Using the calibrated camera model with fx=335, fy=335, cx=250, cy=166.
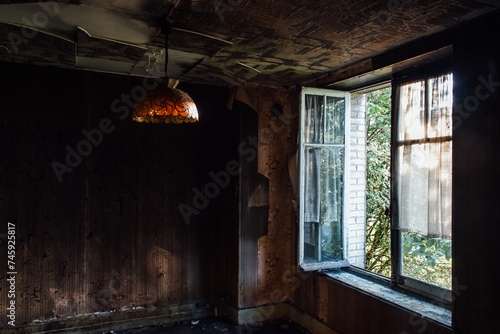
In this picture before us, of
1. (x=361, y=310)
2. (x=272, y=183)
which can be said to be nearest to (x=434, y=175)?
(x=361, y=310)

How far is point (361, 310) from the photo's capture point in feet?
10.1

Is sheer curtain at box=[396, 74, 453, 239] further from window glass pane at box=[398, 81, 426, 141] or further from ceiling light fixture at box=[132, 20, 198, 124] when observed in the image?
ceiling light fixture at box=[132, 20, 198, 124]

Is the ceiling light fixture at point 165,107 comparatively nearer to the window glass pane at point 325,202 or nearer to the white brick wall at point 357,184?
the window glass pane at point 325,202

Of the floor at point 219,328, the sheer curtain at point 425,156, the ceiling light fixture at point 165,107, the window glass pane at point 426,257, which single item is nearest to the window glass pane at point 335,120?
the sheer curtain at point 425,156

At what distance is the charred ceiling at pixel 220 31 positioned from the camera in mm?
2111

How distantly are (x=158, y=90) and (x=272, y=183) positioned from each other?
2.13 m

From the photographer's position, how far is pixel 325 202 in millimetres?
3738

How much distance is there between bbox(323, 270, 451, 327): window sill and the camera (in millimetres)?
2500

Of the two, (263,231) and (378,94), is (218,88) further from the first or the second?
(378,94)

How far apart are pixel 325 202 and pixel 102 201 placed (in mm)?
2485

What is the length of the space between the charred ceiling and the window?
1.63ft

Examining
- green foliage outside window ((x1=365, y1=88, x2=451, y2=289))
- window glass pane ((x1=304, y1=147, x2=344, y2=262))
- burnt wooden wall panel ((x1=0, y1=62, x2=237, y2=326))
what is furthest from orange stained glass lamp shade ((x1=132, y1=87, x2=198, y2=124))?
green foliage outside window ((x1=365, y1=88, x2=451, y2=289))

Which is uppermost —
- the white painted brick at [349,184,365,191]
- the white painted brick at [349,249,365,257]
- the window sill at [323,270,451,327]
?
the white painted brick at [349,184,365,191]

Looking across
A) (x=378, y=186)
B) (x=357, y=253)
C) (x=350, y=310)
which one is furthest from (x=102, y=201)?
(x=378, y=186)
